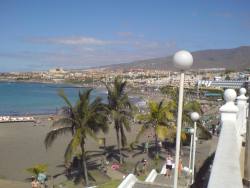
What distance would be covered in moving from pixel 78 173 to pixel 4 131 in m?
23.9

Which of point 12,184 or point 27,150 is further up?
point 12,184

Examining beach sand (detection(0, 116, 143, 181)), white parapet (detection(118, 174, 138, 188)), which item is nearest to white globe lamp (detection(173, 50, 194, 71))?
white parapet (detection(118, 174, 138, 188))

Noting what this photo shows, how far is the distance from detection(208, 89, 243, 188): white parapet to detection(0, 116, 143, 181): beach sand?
18.0 metres

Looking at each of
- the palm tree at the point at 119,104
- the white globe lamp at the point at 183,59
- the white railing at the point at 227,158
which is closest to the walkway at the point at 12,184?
the palm tree at the point at 119,104

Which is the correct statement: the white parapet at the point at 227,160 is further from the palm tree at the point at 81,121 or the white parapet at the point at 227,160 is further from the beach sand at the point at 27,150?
the beach sand at the point at 27,150

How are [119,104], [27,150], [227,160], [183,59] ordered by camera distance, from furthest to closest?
1. [27,150]
2. [119,104]
3. [183,59]
4. [227,160]

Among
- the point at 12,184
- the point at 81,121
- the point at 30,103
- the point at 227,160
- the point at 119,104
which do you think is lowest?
the point at 30,103

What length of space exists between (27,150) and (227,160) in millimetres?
27476

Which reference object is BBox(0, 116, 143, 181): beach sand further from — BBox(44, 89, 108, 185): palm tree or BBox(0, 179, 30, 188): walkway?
BBox(44, 89, 108, 185): palm tree

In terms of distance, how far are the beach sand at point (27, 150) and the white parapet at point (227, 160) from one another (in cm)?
1798

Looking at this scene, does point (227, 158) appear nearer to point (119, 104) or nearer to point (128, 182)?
point (128, 182)

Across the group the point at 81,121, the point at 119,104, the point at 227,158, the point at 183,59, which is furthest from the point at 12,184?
the point at 227,158

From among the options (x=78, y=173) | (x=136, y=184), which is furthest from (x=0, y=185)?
(x=136, y=184)

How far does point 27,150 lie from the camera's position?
28891 mm
